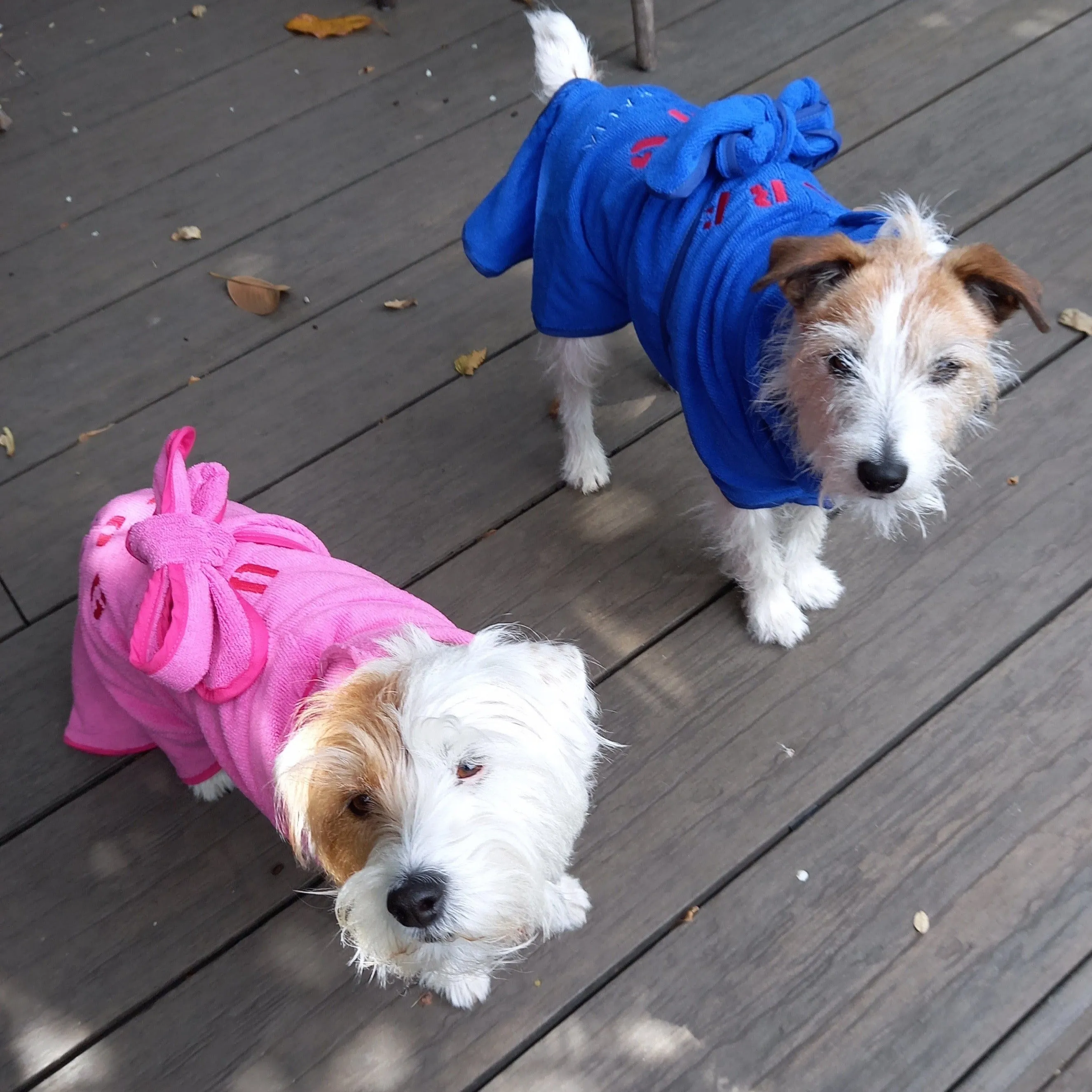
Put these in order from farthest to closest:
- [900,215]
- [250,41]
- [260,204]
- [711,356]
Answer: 1. [250,41]
2. [260,204]
3. [711,356]
4. [900,215]

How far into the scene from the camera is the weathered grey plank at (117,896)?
68.9 inches

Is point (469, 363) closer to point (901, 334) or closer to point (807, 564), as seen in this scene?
point (807, 564)

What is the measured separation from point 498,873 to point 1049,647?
4.54 ft

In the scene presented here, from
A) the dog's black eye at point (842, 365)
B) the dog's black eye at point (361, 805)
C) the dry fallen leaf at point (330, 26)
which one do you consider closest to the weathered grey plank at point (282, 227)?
the dry fallen leaf at point (330, 26)

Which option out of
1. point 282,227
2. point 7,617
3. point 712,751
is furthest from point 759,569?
point 282,227

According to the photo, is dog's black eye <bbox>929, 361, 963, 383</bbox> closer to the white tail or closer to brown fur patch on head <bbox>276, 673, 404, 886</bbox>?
brown fur patch on head <bbox>276, 673, 404, 886</bbox>

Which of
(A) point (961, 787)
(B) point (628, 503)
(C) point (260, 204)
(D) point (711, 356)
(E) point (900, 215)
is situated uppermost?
(E) point (900, 215)

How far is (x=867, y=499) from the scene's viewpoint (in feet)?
4.99

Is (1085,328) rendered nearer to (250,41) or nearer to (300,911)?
(300,911)

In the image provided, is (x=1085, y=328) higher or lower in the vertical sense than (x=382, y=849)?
lower

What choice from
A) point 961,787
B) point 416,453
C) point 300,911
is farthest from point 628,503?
point 300,911

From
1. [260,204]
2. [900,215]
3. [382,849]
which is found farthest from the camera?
[260,204]

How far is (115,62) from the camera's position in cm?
335

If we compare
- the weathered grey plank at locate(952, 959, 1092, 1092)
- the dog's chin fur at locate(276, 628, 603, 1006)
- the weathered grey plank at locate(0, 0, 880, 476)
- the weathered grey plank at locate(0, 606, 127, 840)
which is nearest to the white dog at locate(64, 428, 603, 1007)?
the dog's chin fur at locate(276, 628, 603, 1006)
